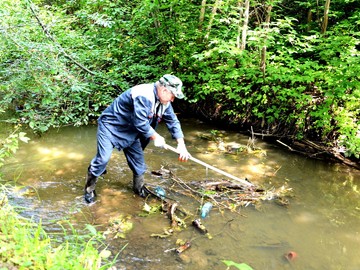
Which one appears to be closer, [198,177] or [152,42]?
[198,177]

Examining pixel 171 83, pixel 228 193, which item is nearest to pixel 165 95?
pixel 171 83

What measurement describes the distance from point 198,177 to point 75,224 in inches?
92.0

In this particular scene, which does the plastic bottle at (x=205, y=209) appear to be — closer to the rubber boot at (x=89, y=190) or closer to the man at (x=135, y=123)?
the man at (x=135, y=123)

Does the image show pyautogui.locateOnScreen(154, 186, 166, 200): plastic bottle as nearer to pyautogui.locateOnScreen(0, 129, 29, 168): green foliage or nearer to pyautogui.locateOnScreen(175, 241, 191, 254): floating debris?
pyautogui.locateOnScreen(175, 241, 191, 254): floating debris

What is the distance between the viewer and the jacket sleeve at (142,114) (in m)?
4.02

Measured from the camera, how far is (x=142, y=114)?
4039mm

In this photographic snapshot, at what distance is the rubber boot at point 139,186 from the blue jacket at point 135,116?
62cm

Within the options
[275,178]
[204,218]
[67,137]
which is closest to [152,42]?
[67,137]

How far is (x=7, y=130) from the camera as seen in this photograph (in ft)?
24.9

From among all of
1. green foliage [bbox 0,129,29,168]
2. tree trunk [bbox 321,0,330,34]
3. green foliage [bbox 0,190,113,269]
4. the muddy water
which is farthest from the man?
tree trunk [bbox 321,0,330,34]

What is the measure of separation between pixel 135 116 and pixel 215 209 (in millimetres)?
1804

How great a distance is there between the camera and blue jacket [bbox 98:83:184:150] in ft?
13.3

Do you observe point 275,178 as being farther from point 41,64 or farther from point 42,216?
point 41,64

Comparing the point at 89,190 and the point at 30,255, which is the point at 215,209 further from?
the point at 30,255
